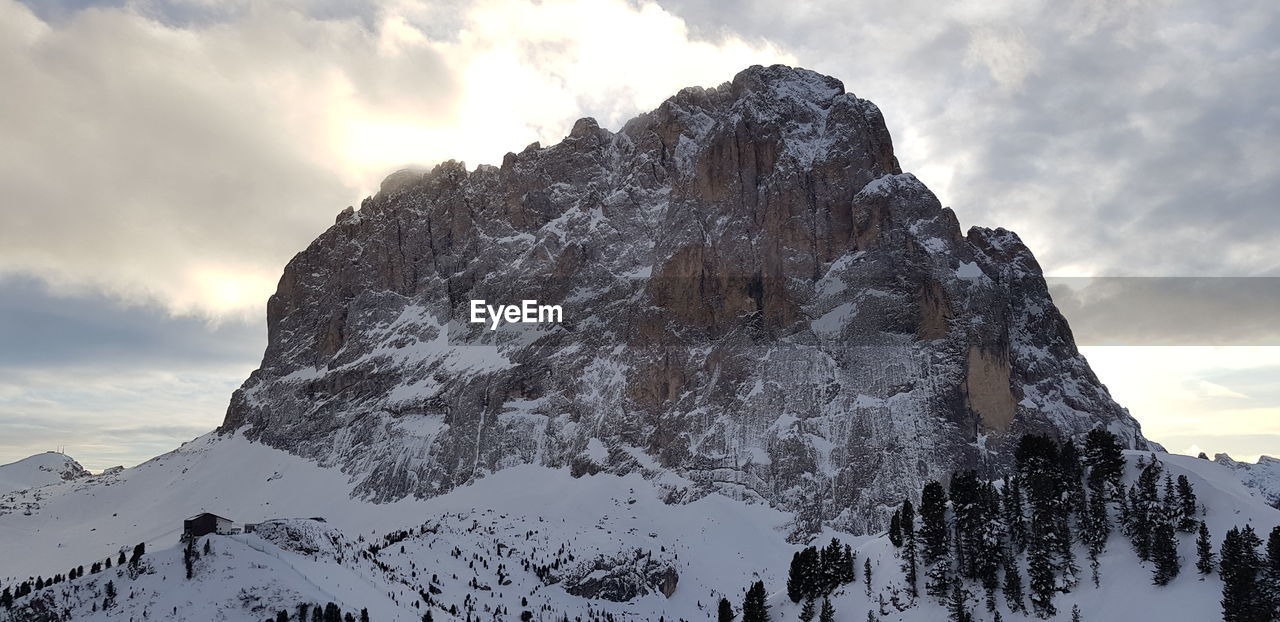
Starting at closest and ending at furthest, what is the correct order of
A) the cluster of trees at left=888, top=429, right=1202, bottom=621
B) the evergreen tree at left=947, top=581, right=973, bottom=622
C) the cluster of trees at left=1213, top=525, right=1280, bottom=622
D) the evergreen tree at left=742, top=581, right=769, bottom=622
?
the cluster of trees at left=1213, top=525, right=1280, bottom=622
the cluster of trees at left=888, top=429, right=1202, bottom=621
the evergreen tree at left=947, top=581, right=973, bottom=622
the evergreen tree at left=742, top=581, right=769, bottom=622

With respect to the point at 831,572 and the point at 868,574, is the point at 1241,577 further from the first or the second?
the point at 831,572

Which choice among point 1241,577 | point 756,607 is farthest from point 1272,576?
point 756,607

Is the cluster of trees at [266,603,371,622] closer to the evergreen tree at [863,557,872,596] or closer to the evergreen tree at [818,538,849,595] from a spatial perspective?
the evergreen tree at [818,538,849,595]

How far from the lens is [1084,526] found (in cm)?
13125

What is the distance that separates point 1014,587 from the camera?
129m

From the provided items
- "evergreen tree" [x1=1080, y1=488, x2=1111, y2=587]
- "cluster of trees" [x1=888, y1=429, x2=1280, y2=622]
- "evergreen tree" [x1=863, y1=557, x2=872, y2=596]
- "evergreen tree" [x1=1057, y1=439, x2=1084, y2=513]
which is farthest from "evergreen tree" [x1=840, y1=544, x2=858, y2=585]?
"evergreen tree" [x1=1080, y1=488, x2=1111, y2=587]

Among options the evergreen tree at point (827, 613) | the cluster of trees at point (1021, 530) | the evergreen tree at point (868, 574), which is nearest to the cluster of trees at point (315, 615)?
the evergreen tree at point (827, 613)

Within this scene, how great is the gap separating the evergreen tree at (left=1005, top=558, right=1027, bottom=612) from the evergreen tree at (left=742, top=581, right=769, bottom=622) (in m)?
30.8

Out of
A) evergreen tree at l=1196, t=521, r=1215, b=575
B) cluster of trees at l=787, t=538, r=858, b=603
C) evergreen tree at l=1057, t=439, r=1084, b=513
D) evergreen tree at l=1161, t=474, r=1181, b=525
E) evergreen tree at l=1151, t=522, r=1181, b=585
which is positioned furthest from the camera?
cluster of trees at l=787, t=538, r=858, b=603

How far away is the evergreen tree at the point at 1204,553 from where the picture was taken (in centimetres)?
11745

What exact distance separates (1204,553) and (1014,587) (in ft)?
69.2

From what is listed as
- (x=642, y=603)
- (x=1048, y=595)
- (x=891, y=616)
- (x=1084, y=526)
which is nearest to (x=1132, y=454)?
(x=1084, y=526)

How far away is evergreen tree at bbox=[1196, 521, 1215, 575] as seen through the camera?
11745cm

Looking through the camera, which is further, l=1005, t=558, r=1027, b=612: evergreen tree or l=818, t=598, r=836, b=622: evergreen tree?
l=818, t=598, r=836, b=622: evergreen tree
